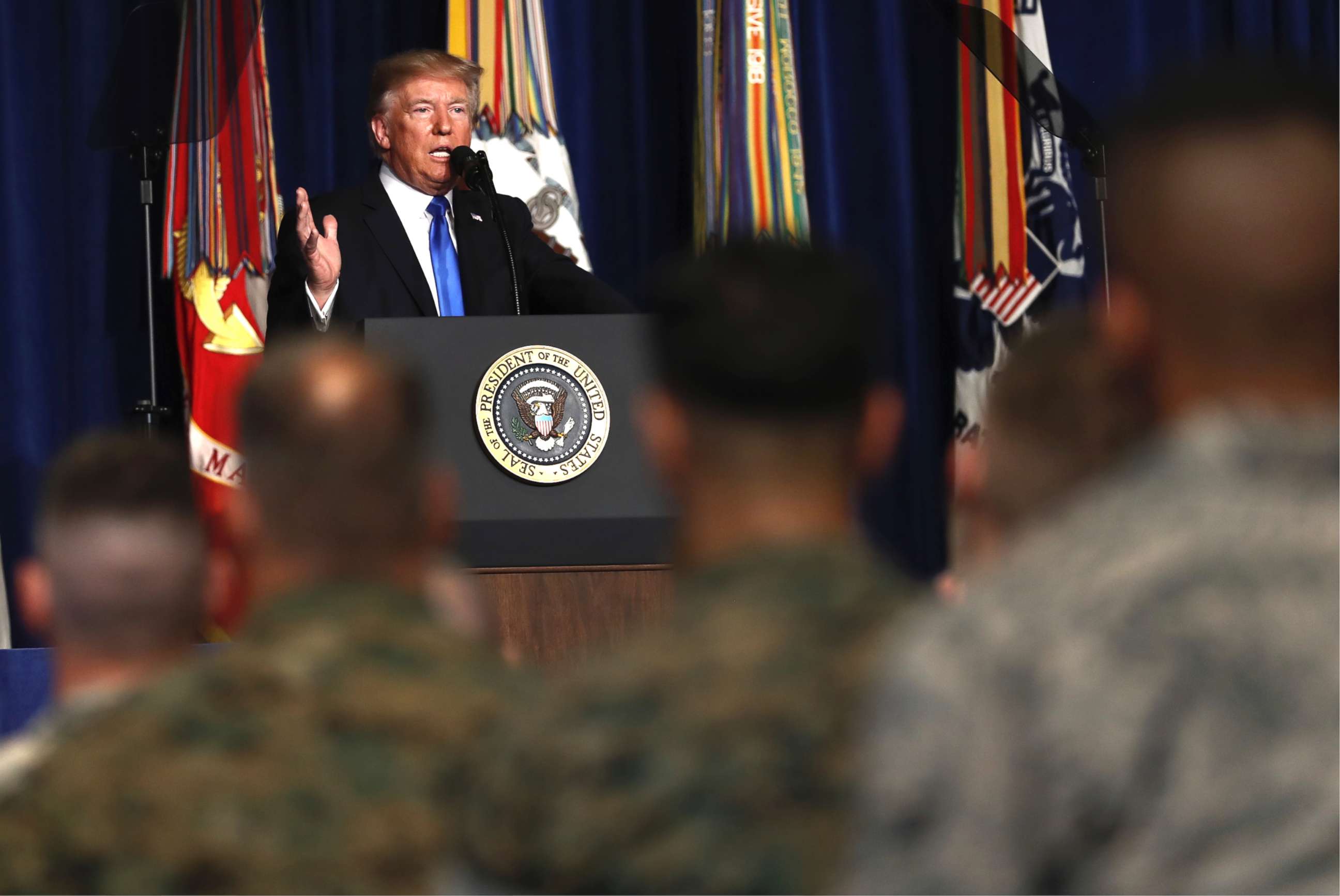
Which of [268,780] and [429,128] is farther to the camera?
[429,128]

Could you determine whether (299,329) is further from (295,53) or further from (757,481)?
(757,481)

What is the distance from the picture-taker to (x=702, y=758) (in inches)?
38.2

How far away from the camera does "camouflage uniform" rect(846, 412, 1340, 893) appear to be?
848 millimetres

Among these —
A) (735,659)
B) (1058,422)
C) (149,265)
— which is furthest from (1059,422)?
(149,265)

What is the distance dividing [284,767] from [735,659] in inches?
12.5

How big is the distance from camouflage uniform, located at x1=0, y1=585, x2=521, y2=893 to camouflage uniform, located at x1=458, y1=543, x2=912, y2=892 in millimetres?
117

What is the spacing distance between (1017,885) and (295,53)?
5319mm

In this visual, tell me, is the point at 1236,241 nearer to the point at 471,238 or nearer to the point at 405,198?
the point at 471,238

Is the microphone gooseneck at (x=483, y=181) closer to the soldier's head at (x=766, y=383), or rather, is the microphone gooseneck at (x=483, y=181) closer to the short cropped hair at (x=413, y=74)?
the short cropped hair at (x=413, y=74)

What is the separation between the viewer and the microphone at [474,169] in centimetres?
392

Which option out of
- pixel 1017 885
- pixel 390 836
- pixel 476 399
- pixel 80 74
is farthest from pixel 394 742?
pixel 80 74

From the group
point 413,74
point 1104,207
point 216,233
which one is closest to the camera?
point 413,74

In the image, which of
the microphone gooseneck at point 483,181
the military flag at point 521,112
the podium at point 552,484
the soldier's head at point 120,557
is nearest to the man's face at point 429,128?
A: the microphone gooseneck at point 483,181

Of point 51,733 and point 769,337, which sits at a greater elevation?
point 769,337
